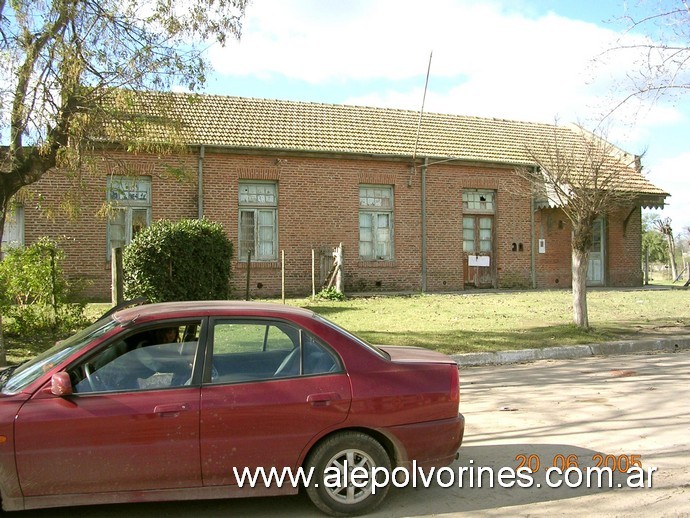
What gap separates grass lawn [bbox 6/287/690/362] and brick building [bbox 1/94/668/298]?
2.03 meters

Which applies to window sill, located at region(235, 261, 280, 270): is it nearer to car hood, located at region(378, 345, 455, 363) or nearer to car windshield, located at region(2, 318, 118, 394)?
car hood, located at region(378, 345, 455, 363)

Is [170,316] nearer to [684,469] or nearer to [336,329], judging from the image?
[336,329]

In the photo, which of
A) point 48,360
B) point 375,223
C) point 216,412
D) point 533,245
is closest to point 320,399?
point 216,412

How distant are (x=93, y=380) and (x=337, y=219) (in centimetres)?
1577

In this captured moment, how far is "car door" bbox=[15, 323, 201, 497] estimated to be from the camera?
153 inches

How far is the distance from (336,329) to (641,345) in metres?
9.30

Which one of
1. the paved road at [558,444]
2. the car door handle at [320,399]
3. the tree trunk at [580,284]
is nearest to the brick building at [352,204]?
the tree trunk at [580,284]

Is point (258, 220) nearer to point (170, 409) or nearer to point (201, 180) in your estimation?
point (201, 180)

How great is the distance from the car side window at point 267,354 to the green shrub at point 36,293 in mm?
7935

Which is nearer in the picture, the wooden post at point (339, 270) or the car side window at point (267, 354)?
the car side window at point (267, 354)

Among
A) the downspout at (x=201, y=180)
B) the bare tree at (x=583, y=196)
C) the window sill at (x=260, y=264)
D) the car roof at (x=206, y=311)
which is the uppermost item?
the downspout at (x=201, y=180)

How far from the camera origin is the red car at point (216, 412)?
3.94 metres

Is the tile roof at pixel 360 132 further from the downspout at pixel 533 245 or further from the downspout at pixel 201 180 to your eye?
the downspout at pixel 533 245

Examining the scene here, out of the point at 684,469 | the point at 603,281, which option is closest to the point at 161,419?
the point at 684,469
